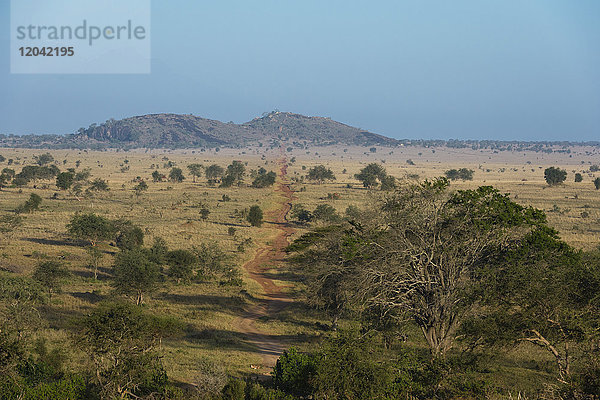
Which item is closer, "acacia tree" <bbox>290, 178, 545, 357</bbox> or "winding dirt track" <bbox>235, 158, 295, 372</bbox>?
"acacia tree" <bbox>290, 178, 545, 357</bbox>

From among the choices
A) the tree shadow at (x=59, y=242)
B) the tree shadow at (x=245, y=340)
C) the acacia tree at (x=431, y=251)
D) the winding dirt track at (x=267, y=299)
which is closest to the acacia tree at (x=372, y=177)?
the winding dirt track at (x=267, y=299)

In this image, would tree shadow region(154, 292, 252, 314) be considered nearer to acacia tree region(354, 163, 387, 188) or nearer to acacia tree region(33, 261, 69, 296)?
acacia tree region(33, 261, 69, 296)

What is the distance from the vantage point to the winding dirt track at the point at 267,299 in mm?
26047

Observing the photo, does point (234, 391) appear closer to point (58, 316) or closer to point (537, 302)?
point (537, 302)

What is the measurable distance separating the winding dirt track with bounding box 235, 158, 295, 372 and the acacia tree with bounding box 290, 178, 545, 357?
23.9 feet

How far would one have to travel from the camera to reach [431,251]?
19.9 metres

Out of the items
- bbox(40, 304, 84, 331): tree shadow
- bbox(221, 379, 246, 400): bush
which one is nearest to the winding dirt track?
bbox(221, 379, 246, 400): bush

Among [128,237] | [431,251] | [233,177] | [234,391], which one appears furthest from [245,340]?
[233,177]

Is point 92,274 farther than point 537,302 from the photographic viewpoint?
Yes

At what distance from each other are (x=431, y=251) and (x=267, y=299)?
19.9 metres

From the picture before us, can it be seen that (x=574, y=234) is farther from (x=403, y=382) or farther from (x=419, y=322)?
(x=403, y=382)

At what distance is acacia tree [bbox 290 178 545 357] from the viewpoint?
1908 centimetres

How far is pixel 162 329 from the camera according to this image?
2136 cm

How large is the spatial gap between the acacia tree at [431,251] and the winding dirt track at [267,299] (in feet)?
23.9
